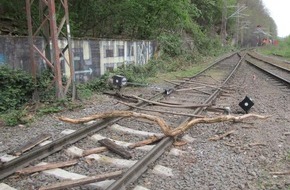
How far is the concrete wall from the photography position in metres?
9.91

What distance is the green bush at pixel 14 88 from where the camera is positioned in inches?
350

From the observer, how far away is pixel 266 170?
5.26 meters

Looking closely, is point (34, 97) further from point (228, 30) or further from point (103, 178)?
point (228, 30)

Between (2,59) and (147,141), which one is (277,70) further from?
(147,141)

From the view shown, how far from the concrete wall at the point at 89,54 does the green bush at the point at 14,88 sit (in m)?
0.59

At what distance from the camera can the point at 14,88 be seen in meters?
9.27

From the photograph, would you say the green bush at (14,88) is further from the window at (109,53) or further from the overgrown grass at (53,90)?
the window at (109,53)

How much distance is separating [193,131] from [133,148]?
1680 mm

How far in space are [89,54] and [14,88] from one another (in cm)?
467

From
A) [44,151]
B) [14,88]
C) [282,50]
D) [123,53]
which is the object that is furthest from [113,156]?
[282,50]

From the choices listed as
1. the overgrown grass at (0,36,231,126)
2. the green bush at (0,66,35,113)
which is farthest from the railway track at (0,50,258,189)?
the green bush at (0,66,35,113)

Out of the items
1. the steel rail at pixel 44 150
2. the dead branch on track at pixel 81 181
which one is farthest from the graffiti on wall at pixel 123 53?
the dead branch on track at pixel 81 181

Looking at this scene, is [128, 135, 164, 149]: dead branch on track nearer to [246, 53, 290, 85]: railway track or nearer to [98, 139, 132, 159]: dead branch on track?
[98, 139, 132, 159]: dead branch on track

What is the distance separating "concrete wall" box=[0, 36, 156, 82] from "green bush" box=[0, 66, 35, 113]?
0.59 m
